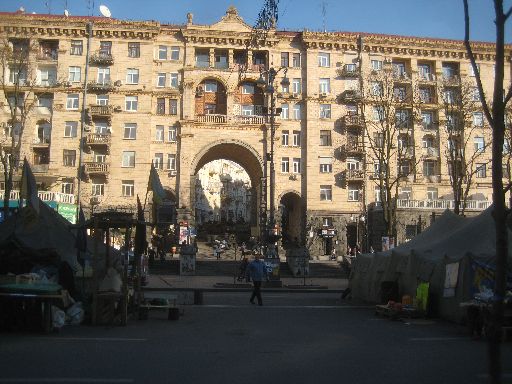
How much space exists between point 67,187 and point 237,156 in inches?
675

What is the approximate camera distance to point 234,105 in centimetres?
5112

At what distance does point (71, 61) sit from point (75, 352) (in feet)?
148

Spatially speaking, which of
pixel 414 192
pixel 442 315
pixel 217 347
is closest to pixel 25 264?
pixel 217 347

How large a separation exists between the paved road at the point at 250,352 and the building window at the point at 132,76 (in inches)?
1518

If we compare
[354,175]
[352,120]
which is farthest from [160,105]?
[354,175]

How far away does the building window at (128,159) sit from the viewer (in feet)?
159

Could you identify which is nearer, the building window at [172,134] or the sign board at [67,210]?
the sign board at [67,210]

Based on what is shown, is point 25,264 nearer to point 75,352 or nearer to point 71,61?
point 75,352

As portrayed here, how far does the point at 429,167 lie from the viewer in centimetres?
5219

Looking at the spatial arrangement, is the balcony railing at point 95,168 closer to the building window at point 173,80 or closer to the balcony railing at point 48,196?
the balcony railing at point 48,196

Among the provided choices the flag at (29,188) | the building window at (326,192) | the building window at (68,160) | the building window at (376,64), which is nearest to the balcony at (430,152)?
the building window at (376,64)

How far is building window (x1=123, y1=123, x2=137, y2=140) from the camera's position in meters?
48.9

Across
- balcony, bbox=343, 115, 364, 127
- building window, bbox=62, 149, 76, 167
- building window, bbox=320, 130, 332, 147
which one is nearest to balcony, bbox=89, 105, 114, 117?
building window, bbox=62, 149, 76, 167

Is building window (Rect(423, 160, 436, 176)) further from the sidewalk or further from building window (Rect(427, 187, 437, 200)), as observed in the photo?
the sidewalk
